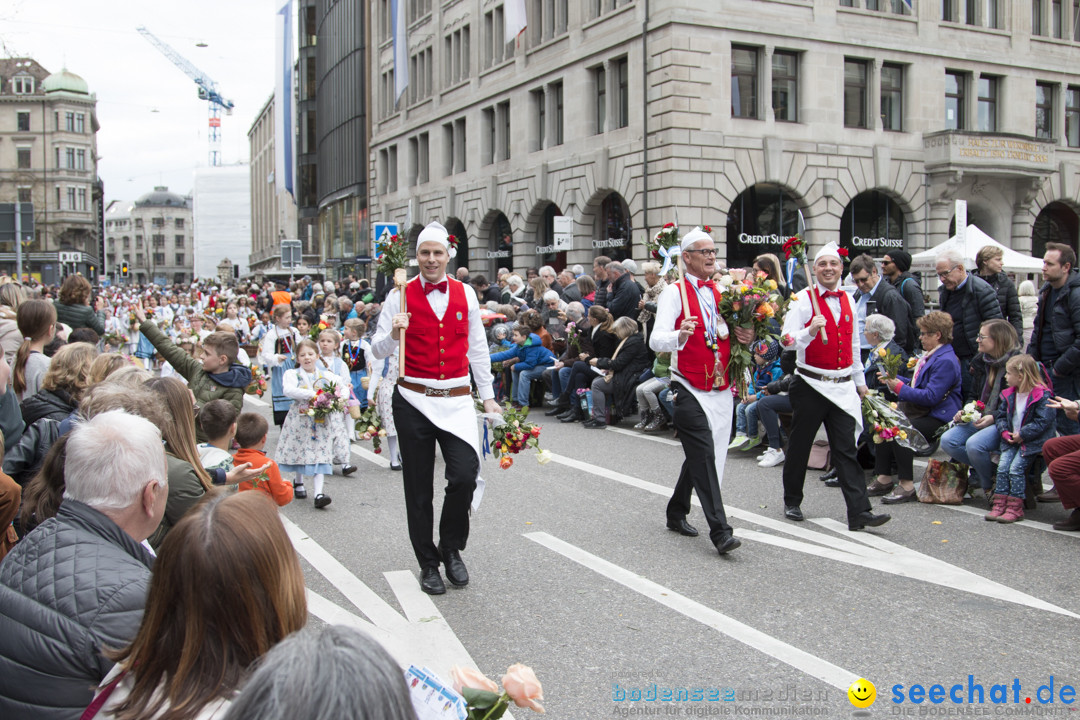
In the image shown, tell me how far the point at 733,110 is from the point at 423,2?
21.0 meters

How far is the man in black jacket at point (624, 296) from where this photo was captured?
14.7 meters

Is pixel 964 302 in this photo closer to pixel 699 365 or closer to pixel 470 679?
pixel 699 365

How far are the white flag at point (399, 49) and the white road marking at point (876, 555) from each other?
119ft

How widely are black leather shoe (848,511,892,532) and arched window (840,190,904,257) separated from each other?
2266 centimetres

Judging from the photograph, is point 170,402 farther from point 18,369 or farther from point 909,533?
point 909,533

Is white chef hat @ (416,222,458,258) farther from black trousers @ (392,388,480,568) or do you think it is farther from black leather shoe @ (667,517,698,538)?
black leather shoe @ (667,517,698,538)

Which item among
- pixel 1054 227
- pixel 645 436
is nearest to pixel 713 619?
pixel 645 436

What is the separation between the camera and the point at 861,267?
34.4 ft

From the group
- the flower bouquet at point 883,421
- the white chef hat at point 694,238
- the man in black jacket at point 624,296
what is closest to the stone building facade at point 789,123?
the man in black jacket at point 624,296

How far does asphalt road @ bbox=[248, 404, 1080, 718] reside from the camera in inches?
176

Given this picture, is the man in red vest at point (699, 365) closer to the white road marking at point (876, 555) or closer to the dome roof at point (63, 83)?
the white road marking at point (876, 555)

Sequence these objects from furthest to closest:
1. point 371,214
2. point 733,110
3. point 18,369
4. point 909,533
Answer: point 371,214
point 733,110
point 909,533
point 18,369

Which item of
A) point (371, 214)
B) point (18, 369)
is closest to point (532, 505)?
point (18, 369)

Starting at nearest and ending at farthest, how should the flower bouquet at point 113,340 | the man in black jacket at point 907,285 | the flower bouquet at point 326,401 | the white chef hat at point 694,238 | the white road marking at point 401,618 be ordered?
the white road marking at point 401,618
the white chef hat at point 694,238
the flower bouquet at point 326,401
the man in black jacket at point 907,285
the flower bouquet at point 113,340
